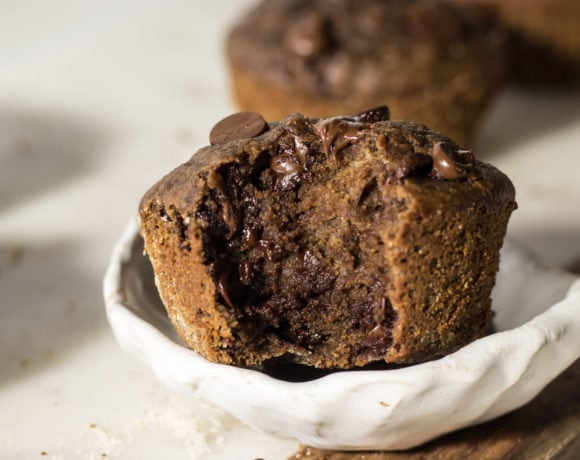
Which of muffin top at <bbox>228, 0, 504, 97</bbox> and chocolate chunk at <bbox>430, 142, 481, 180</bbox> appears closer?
chocolate chunk at <bbox>430, 142, 481, 180</bbox>

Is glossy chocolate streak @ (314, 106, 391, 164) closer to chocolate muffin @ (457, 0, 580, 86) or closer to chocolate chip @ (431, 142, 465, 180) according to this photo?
chocolate chip @ (431, 142, 465, 180)

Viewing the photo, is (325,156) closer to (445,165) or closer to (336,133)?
(336,133)

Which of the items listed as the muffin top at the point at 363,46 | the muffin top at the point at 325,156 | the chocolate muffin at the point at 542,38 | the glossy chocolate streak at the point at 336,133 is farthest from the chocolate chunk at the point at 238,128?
the chocolate muffin at the point at 542,38

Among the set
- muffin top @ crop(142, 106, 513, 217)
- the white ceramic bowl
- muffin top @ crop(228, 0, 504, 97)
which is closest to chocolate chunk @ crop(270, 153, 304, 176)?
muffin top @ crop(142, 106, 513, 217)

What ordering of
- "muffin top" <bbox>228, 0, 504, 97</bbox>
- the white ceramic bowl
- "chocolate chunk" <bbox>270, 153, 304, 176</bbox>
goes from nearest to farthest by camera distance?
the white ceramic bowl, "chocolate chunk" <bbox>270, 153, 304, 176</bbox>, "muffin top" <bbox>228, 0, 504, 97</bbox>

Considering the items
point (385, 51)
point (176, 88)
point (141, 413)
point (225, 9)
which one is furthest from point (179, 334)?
point (225, 9)

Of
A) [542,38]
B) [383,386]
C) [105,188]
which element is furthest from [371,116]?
[542,38]

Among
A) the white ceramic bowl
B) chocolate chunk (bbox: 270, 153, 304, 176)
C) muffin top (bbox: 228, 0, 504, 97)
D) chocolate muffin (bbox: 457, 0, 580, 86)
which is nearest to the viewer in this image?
the white ceramic bowl
